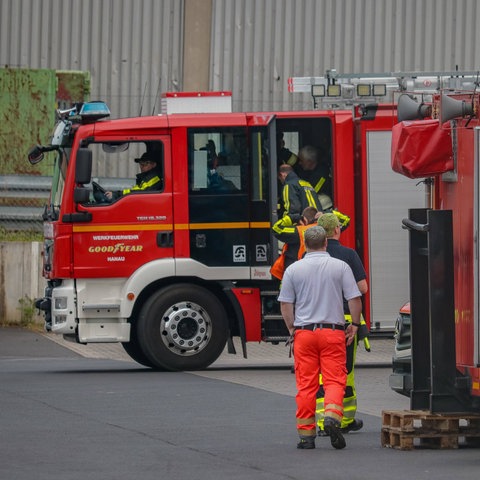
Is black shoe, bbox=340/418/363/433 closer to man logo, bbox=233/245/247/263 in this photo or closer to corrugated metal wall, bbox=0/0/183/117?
man logo, bbox=233/245/247/263

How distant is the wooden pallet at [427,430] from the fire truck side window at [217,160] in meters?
6.70

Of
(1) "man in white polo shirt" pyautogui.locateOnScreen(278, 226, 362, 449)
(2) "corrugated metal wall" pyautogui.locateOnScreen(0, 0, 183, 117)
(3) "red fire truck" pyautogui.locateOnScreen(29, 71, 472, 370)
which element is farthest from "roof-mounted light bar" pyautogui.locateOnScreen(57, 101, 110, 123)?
(2) "corrugated metal wall" pyautogui.locateOnScreen(0, 0, 183, 117)

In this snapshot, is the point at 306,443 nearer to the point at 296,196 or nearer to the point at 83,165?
the point at 296,196

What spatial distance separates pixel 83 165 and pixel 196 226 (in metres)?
1.42

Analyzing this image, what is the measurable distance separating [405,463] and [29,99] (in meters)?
15.8

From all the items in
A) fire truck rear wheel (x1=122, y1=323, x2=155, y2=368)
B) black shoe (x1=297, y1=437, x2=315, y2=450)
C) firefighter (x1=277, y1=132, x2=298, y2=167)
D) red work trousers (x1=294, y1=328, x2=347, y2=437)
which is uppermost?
firefighter (x1=277, y1=132, x2=298, y2=167)

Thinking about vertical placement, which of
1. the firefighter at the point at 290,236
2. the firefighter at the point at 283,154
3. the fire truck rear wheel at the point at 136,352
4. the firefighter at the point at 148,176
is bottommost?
the fire truck rear wheel at the point at 136,352

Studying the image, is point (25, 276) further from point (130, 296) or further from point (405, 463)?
point (405, 463)

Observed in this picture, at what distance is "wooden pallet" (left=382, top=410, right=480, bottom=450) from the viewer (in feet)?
35.9

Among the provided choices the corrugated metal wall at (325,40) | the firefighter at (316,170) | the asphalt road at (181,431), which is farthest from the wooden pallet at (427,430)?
the corrugated metal wall at (325,40)

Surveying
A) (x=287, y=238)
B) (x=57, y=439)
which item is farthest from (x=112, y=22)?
(x=57, y=439)

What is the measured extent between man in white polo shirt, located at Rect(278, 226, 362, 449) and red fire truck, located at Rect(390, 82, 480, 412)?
1.71ft

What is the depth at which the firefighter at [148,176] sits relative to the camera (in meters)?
17.4

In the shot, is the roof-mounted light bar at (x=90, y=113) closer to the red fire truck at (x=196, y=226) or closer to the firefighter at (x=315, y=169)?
the red fire truck at (x=196, y=226)
